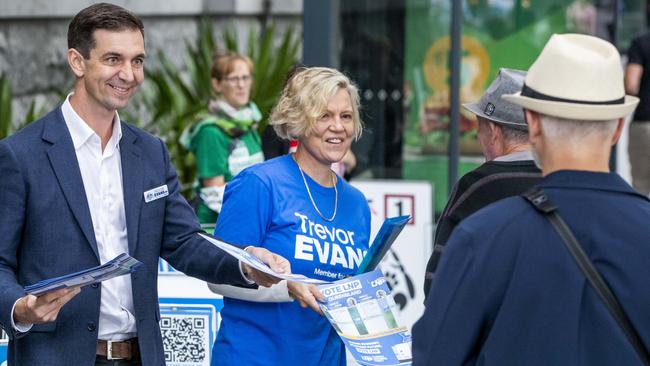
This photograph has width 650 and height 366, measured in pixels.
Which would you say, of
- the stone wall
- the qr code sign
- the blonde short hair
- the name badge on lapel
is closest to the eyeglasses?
the stone wall

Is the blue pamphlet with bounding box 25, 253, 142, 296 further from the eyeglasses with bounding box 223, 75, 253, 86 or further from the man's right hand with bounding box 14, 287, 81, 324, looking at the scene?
the eyeglasses with bounding box 223, 75, 253, 86

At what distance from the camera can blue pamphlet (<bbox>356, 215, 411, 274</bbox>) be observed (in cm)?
411

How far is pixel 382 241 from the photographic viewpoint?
4168 mm

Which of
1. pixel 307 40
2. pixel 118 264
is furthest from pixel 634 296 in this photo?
pixel 307 40

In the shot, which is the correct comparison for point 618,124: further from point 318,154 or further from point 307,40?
point 307,40

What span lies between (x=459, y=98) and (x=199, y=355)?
4616 mm

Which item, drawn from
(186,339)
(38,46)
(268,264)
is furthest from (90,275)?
(38,46)

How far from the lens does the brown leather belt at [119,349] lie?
12.8ft

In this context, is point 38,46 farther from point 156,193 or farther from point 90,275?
point 90,275

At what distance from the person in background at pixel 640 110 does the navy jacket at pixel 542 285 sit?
801 cm

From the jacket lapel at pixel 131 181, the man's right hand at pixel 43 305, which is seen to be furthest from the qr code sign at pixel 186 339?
the man's right hand at pixel 43 305

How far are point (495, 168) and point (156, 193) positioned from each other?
1017 millimetres

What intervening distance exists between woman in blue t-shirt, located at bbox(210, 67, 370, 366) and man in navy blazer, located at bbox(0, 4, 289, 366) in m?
0.27

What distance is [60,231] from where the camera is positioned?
12.4ft
